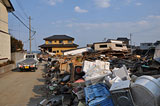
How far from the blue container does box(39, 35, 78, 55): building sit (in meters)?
Result: 35.2

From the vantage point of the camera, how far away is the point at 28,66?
44.0 ft

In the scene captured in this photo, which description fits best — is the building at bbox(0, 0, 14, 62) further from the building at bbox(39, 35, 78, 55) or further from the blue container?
the building at bbox(39, 35, 78, 55)

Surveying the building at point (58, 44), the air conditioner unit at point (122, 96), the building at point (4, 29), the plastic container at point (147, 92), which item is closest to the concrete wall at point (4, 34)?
the building at point (4, 29)

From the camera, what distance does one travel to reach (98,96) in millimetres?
3299

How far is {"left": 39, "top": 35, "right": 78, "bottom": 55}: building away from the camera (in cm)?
3881

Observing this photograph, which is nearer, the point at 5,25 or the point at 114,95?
the point at 114,95

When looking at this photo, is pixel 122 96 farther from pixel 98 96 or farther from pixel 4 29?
pixel 4 29

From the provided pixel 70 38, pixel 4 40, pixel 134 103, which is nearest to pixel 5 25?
pixel 4 40

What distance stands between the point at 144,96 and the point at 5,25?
17.9 meters

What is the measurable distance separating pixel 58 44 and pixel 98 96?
1477 inches

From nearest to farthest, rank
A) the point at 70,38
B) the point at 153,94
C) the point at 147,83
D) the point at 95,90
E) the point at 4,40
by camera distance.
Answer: the point at 153,94
the point at 147,83
the point at 95,90
the point at 4,40
the point at 70,38

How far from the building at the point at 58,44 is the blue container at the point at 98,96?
1386 inches

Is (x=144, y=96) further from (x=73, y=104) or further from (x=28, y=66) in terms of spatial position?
(x=28, y=66)

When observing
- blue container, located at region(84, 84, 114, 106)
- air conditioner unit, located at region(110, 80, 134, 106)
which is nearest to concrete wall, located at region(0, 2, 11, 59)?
blue container, located at region(84, 84, 114, 106)
